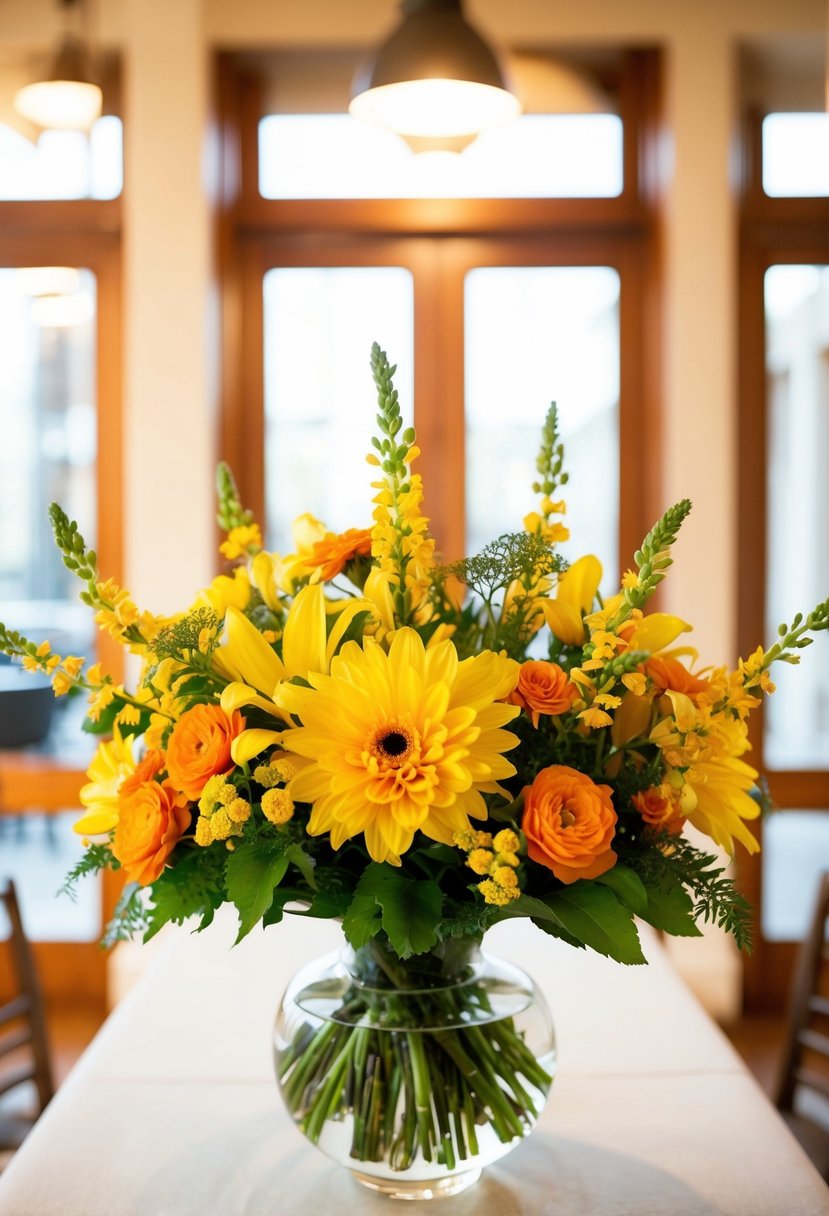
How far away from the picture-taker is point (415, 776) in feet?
2.69

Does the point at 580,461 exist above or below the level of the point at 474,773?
above

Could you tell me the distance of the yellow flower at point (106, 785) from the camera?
0.96 metres

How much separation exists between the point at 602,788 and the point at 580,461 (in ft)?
9.51

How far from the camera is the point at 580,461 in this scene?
144 inches

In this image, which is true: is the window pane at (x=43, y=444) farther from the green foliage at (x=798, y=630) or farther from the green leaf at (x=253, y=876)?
the green foliage at (x=798, y=630)

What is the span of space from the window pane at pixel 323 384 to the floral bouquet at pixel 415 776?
262cm

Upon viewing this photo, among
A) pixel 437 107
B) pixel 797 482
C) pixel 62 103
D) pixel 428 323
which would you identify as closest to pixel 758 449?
pixel 797 482

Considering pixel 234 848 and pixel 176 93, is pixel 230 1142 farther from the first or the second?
pixel 176 93

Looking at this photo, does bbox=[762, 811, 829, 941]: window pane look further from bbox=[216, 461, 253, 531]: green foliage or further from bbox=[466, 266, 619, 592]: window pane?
bbox=[216, 461, 253, 531]: green foliage

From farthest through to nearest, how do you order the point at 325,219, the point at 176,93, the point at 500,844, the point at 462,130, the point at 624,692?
1. the point at 325,219
2. the point at 176,93
3. the point at 462,130
4. the point at 624,692
5. the point at 500,844

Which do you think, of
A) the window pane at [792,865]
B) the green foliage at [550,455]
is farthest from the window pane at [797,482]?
the green foliage at [550,455]

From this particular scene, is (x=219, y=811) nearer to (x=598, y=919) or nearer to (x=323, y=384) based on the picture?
(x=598, y=919)

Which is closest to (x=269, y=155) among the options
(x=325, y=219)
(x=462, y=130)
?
(x=325, y=219)

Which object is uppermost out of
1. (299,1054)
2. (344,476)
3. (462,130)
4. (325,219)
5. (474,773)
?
(325,219)
